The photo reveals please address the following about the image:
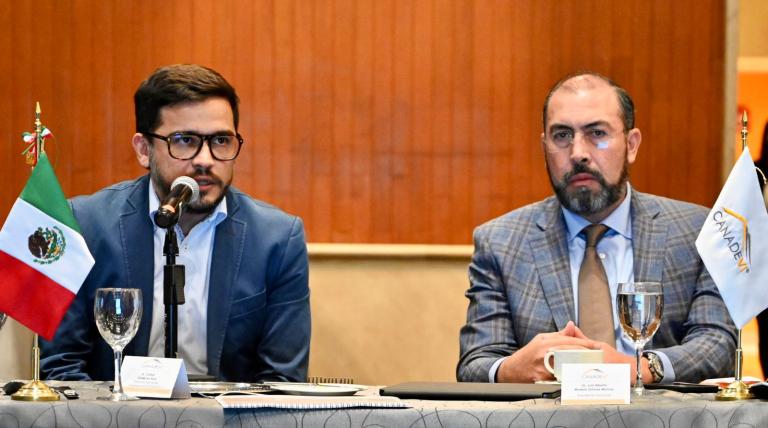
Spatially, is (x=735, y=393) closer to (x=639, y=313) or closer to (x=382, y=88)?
(x=639, y=313)

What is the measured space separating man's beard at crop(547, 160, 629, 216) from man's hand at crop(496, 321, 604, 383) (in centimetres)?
52

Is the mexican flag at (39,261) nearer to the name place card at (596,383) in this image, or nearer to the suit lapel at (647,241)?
the name place card at (596,383)

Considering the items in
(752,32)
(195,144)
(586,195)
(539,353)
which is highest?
(752,32)

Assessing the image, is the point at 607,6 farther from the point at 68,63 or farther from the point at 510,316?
the point at 68,63

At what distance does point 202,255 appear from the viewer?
10.1 feet

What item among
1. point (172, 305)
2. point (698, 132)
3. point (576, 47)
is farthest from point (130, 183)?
point (698, 132)

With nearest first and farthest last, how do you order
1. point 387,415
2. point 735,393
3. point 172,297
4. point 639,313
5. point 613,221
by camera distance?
point 387,415
point 735,393
point 639,313
point 172,297
point 613,221

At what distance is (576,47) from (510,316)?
152 cm

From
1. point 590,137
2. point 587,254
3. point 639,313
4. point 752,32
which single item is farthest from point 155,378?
point 752,32

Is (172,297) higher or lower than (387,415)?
higher

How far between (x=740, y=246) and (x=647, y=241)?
0.78 metres

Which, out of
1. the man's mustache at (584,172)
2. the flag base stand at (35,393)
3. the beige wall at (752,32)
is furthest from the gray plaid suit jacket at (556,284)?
the beige wall at (752,32)

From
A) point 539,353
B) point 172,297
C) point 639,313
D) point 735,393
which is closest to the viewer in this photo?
point 735,393

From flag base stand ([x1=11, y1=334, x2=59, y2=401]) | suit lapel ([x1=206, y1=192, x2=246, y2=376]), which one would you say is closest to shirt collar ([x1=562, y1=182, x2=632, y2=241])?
suit lapel ([x1=206, y1=192, x2=246, y2=376])
